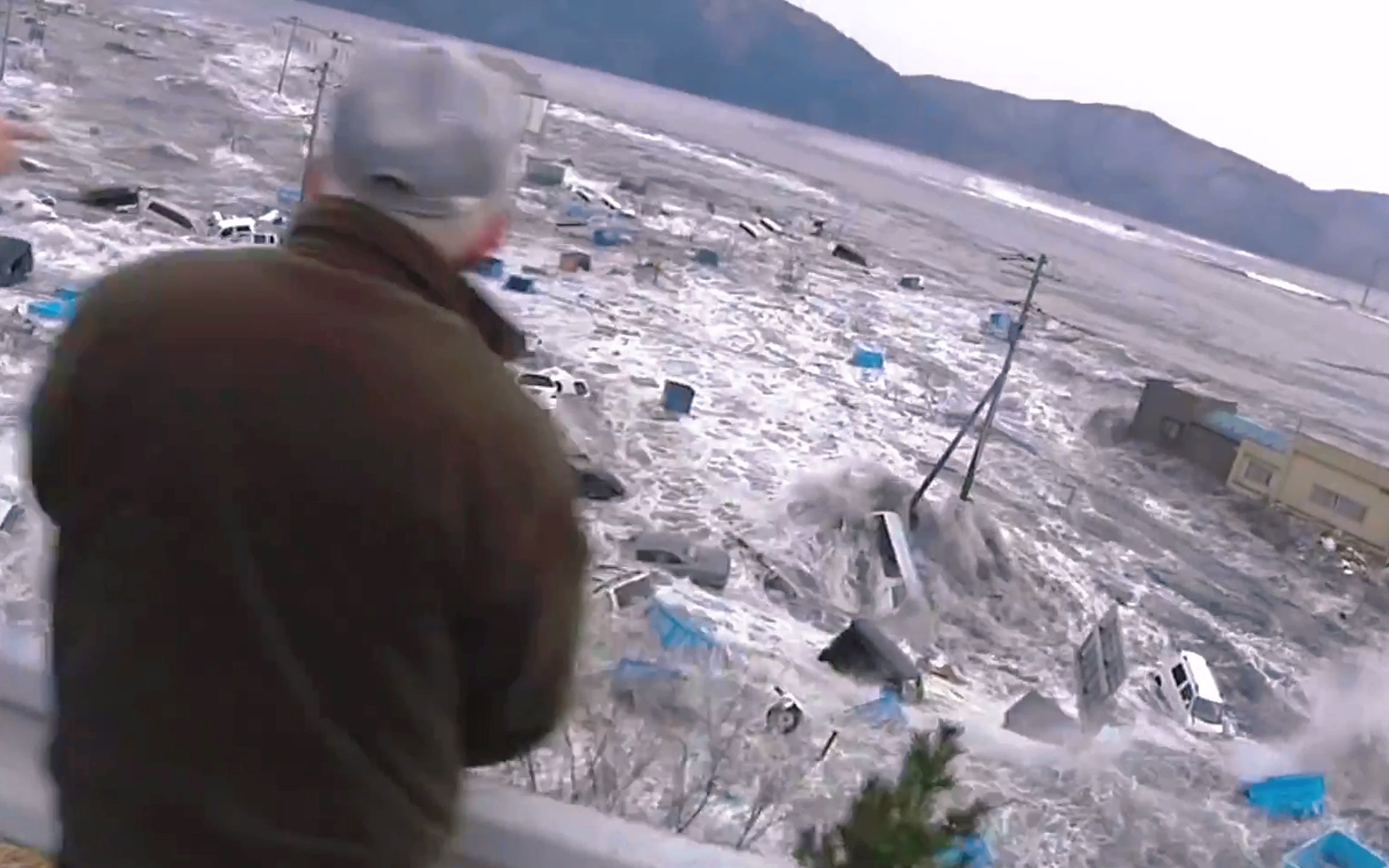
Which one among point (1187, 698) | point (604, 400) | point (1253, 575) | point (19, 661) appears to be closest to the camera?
point (19, 661)

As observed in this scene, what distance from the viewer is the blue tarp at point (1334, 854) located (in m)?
4.79

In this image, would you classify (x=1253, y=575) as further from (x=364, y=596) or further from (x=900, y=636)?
(x=364, y=596)

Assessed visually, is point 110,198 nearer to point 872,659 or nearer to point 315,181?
point 872,659

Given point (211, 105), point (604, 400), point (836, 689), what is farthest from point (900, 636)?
point (211, 105)

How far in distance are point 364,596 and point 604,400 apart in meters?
8.53

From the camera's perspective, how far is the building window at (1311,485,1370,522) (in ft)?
35.0

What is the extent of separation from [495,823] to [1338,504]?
1124 cm

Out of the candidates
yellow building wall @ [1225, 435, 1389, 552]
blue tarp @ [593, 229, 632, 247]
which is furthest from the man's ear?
blue tarp @ [593, 229, 632, 247]

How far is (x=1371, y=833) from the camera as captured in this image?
560 cm

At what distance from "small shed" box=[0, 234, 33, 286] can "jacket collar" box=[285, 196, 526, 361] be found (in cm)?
841

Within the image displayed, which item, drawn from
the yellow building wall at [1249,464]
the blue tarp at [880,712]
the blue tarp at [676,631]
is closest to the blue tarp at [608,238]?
the yellow building wall at [1249,464]

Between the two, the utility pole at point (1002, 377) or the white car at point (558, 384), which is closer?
the utility pole at point (1002, 377)

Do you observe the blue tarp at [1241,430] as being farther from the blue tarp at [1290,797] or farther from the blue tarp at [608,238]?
the blue tarp at [608,238]

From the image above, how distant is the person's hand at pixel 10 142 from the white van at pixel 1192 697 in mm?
6588
